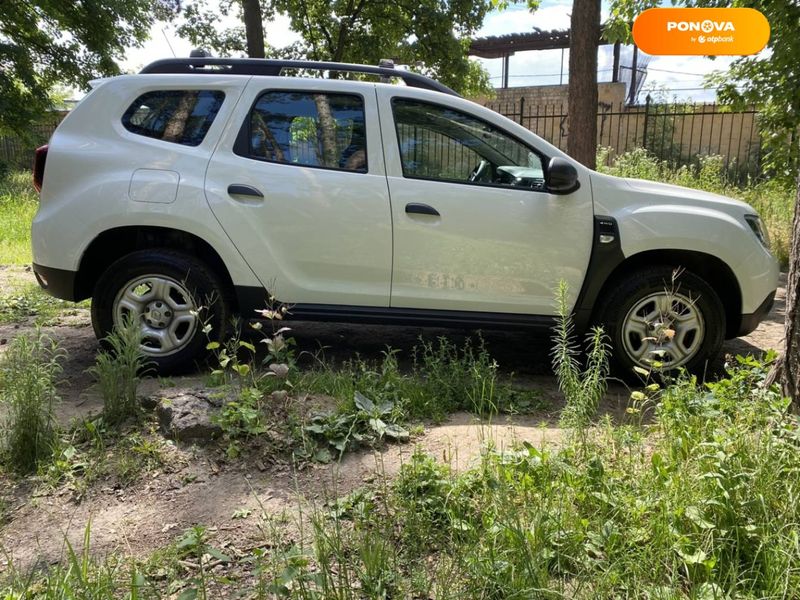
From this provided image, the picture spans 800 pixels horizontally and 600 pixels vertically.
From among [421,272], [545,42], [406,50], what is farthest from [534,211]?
[545,42]

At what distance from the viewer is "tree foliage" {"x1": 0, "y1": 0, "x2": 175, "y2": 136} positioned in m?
13.4

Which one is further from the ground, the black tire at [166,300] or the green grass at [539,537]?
the black tire at [166,300]

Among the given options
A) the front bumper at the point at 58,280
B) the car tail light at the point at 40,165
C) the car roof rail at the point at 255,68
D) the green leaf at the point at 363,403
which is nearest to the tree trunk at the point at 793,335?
Answer: the green leaf at the point at 363,403

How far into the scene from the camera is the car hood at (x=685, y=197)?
167 inches

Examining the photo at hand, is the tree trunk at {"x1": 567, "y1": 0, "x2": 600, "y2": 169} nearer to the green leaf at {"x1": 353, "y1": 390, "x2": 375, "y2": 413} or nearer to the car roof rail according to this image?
the car roof rail

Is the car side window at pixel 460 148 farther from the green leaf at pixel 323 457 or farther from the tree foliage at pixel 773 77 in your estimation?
the tree foliage at pixel 773 77

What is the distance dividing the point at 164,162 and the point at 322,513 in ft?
8.94

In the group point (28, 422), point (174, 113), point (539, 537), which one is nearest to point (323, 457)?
point (539, 537)

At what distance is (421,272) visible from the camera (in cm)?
416

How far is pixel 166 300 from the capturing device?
4117 mm

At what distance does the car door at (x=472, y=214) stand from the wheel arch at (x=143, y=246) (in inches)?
49.8

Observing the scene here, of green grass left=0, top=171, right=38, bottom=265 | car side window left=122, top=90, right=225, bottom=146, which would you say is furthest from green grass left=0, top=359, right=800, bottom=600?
green grass left=0, top=171, right=38, bottom=265

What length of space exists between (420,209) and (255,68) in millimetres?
1612

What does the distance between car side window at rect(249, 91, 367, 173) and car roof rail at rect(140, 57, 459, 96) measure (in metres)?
0.28
